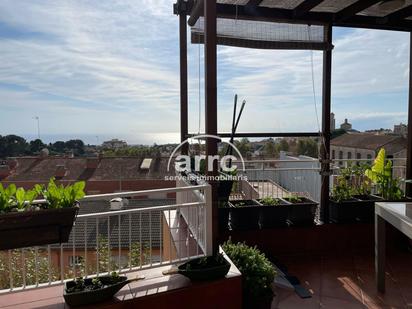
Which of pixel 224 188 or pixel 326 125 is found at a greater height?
pixel 326 125

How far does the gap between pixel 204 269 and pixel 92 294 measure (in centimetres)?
79

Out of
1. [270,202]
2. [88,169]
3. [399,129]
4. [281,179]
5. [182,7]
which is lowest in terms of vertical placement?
[88,169]

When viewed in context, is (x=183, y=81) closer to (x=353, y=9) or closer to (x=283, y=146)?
(x=353, y=9)

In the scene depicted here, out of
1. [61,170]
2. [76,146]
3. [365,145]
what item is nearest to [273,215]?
[365,145]

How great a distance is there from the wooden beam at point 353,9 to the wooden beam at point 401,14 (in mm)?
581

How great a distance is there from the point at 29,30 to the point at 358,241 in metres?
7.30

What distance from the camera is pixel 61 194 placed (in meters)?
1.91

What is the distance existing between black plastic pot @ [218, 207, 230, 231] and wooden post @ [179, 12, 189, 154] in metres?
1.11

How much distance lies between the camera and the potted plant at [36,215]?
176 cm

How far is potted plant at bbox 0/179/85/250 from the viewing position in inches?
69.4

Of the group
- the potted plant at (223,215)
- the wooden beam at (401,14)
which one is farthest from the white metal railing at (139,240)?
the wooden beam at (401,14)

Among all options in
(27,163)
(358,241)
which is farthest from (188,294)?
(27,163)

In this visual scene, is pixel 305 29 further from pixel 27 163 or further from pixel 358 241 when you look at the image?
pixel 27 163

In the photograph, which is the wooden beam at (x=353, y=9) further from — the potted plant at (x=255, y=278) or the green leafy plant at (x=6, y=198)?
the green leafy plant at (x=6, y=198)
